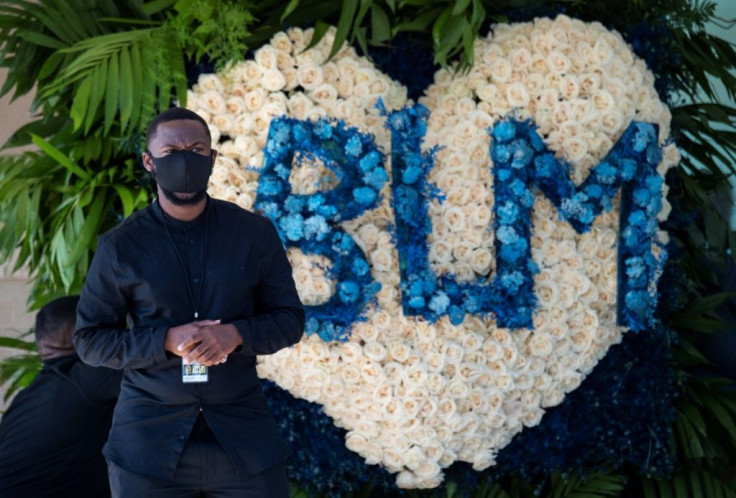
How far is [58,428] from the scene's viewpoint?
3209mm

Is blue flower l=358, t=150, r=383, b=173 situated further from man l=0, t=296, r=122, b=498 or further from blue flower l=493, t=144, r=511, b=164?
man l=0, t=296, r=122, b=498

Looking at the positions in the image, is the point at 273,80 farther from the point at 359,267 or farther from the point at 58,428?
the point at 58,428

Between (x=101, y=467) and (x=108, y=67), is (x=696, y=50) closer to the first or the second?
(x=108, y=67)

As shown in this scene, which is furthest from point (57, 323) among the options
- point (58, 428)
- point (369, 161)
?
point (369, 161)

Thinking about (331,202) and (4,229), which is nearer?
(331,202)

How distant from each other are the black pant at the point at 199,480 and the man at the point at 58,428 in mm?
753

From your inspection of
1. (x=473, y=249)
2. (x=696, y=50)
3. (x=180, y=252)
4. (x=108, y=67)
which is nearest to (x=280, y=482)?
(x=180, y=252)

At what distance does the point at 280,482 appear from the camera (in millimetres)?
2568

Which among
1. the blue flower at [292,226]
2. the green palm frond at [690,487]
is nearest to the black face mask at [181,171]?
the blue flower at [292,226]

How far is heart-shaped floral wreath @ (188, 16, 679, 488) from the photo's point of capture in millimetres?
3812

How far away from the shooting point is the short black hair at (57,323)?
329 cm

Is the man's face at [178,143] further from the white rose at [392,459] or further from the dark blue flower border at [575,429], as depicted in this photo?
the white rose at [392,459]

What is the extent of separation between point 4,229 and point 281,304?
1.99m

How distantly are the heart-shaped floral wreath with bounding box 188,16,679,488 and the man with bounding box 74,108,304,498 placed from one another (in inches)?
46.6
